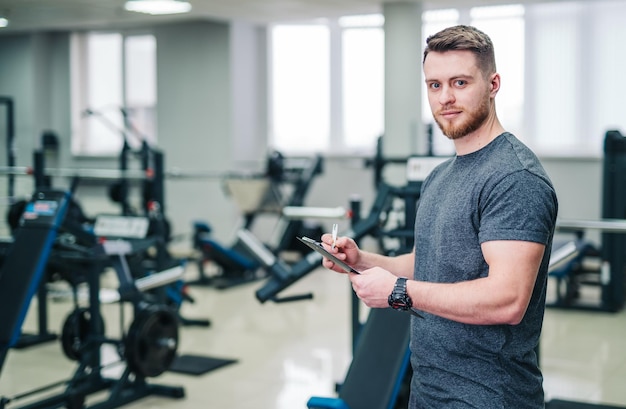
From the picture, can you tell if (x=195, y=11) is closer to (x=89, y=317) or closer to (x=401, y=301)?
(x=89, y=317)

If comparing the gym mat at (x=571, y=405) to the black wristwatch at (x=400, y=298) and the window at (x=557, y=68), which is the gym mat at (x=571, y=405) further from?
the window at (x=557, y=68)

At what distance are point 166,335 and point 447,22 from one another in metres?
6.64

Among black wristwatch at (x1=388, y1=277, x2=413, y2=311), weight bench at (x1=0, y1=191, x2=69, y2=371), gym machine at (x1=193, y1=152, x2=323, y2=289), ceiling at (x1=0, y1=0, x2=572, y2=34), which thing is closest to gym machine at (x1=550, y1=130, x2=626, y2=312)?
ceiling at (x1=0, y1=0, x2=572, y2=34)

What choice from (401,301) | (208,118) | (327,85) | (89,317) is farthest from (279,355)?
(327,85)

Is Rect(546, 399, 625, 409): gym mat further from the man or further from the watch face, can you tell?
the watch face

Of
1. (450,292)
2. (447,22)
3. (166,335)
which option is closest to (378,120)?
(447,22)

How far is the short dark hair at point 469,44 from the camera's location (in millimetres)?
1588

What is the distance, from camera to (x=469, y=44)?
5.19 feet

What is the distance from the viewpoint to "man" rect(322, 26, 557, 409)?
1.49 meters

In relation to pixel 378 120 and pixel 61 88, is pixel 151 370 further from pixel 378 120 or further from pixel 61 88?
pixel 61 88

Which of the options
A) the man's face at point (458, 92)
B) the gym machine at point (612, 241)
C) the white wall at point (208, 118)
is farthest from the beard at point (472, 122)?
the white wall at point (208, 118)

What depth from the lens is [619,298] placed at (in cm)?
657

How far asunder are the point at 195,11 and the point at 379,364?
22.2ft

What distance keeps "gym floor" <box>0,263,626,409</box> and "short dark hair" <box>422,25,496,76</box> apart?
→ 1.85 m
